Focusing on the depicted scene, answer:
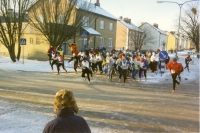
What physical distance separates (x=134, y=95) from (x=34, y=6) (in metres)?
16.0

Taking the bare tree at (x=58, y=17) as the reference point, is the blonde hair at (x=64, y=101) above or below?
below

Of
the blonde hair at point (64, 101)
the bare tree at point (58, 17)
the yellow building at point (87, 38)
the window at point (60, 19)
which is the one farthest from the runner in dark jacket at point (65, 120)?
the yellow building at point (87, 38)

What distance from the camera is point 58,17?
2058 centimetres

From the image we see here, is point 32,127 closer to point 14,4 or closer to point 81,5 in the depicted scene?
point 81,5

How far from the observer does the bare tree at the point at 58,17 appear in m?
20.0

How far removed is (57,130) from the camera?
2.34 metres

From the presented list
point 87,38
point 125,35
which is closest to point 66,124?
point 87,38

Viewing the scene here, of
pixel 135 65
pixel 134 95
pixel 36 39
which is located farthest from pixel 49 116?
pixel 36 39

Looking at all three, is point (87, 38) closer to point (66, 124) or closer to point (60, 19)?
point (60, 19)

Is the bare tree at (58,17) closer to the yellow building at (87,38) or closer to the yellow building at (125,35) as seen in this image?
the yellow building at (87,38)

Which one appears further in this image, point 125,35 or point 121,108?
point 125,35

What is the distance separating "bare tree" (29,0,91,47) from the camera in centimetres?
2003

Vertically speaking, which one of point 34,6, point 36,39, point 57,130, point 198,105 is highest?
point 34,6

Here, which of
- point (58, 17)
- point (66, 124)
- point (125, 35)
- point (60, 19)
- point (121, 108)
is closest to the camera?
point (66, 124)
